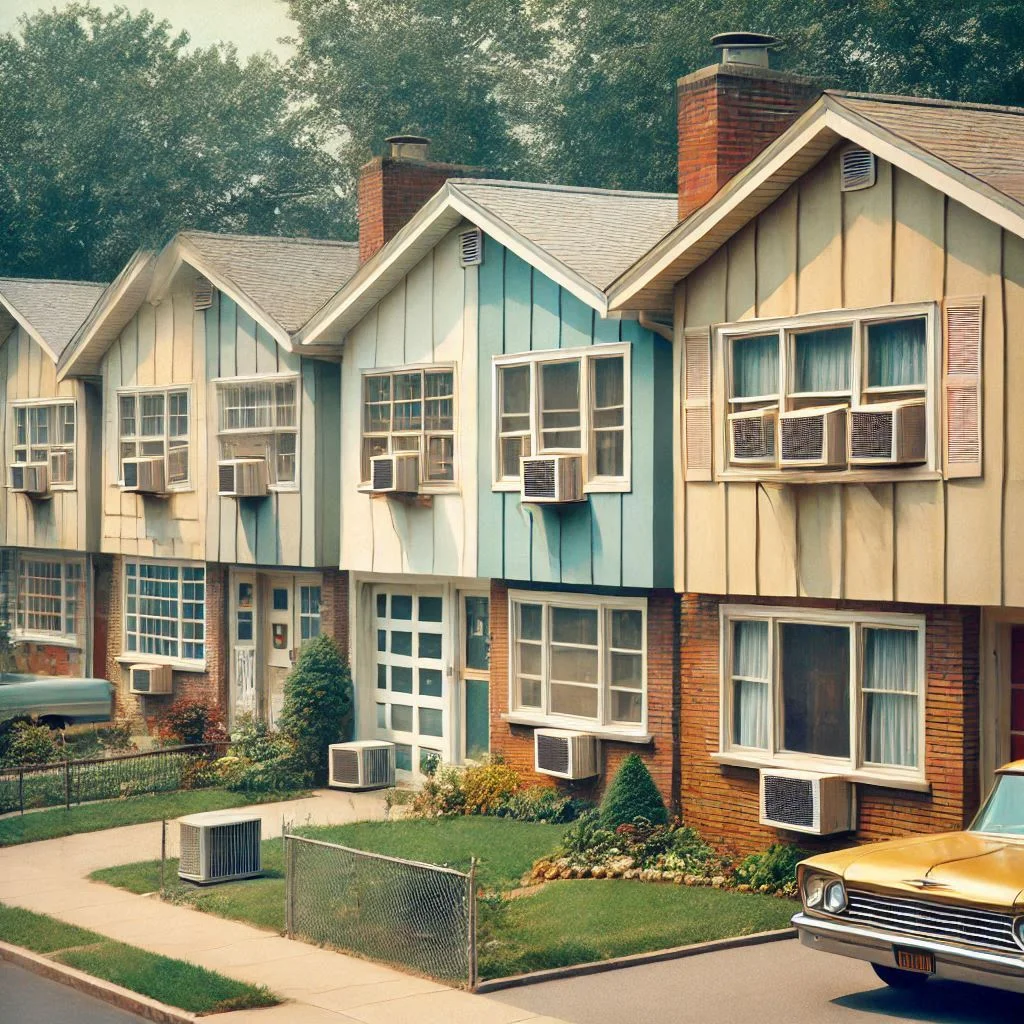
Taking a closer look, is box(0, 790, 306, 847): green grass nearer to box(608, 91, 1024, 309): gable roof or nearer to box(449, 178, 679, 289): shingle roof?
box(449, 178, 679, 289): shingle roof

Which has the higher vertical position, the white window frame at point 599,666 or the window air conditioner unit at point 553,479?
the window air conditioner unit at point 553,479

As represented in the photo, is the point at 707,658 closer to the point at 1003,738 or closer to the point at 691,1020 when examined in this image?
the point at 1003,738

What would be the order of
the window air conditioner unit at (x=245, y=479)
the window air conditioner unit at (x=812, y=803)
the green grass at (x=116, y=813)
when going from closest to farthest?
the window air conditioner unit at (x=812, y=803) → the green grass at (x=116, y=813) → the window air conditioner unit at (x=245, y=479)

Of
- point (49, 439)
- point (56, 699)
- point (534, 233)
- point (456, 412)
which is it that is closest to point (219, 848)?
point (456, 412)

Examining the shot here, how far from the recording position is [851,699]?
15820mm

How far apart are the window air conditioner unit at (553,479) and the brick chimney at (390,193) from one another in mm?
5976

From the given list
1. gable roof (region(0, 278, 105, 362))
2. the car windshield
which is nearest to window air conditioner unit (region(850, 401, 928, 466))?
the car windshield

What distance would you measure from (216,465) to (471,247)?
6.37 m

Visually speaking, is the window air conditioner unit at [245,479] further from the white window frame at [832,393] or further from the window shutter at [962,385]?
the window shutter at [962,385]

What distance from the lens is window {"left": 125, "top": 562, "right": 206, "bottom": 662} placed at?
86.5ft

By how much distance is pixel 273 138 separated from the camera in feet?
112

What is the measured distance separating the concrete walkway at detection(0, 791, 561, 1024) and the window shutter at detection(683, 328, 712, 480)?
5.99 m

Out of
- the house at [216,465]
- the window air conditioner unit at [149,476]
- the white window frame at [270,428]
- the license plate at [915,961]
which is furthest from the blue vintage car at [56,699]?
the license plate at [915,961]

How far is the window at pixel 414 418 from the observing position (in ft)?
69.1
